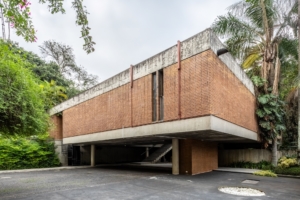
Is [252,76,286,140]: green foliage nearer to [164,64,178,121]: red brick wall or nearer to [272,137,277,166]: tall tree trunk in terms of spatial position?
[272,137,277,166]: tall tree trunk

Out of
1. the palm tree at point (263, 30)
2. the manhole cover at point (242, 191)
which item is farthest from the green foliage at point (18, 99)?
the palm tree at point (263, 30)

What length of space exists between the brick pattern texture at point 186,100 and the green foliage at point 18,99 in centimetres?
510

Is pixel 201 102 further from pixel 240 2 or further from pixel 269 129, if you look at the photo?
pixel 240 2

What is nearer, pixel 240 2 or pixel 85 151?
pixel 240 2

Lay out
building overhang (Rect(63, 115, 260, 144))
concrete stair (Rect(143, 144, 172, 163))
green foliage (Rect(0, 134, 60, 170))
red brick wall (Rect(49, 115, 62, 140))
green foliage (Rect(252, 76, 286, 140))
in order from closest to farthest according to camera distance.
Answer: building overhang (Rect(63, 115, 260, 144)), green foliage (Rect(252, 76, 286, 140)), green foliage (Rect(0, 134, 60, 170)), concrete stair (Rect(143, 144, 172, 163)), red brick wall (Rect(49, 115, 62, 140))

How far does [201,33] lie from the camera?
916 cm

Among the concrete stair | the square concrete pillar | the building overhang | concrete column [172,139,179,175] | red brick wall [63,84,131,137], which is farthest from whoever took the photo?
the concrete stair

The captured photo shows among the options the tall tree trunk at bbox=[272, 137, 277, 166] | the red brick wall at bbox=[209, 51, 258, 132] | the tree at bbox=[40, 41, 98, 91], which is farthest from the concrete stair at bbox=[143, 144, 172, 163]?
A: the tree at bbox=[40, 41, 98, 91]

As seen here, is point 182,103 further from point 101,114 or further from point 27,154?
point 27,154

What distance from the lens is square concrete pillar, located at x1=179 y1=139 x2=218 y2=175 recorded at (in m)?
11.7

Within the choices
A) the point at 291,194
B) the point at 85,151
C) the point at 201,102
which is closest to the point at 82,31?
the point at 201,102

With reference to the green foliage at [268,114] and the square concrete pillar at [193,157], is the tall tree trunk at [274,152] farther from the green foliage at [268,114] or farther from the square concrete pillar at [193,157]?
the square concrete pillar at [193,157]

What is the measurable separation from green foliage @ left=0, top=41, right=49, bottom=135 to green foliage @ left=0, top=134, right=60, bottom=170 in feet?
28.9

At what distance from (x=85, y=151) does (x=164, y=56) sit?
42.1 ft
